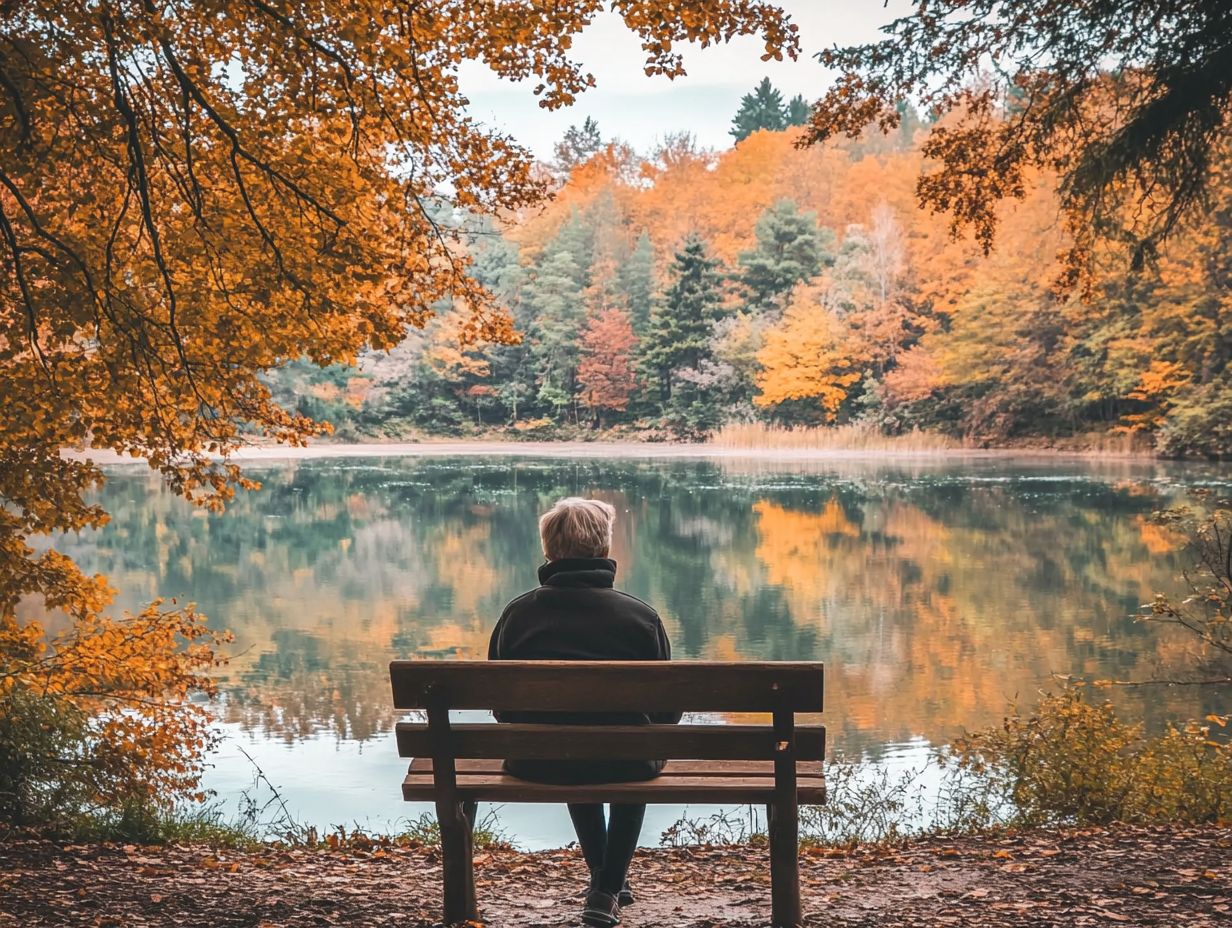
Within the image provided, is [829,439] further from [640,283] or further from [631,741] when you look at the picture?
[631,741]

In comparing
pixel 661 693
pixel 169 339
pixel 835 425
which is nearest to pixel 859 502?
pixel 835 425

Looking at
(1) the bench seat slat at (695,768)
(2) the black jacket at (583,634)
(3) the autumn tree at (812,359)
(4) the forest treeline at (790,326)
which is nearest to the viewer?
(2) the black jacket at (583,634)

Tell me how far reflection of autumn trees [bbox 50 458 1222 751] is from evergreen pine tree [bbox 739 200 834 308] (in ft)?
48.9

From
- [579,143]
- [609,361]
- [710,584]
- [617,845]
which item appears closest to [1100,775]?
[617,845]

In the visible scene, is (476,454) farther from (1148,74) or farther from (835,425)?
(1148,74)

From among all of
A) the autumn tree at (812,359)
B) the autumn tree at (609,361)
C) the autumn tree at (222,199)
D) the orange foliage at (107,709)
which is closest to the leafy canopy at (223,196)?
the autumn tree at (222,199)

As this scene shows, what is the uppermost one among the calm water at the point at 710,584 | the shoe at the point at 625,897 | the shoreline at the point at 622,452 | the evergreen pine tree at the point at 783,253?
the evergreen pine tree at the point at 783,253

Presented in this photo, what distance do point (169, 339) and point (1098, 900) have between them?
14.0ft

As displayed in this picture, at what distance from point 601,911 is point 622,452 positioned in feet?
123

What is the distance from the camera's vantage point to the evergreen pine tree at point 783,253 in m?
43.0

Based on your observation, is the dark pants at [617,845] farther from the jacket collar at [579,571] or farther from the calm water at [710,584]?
the calm water at [710,584]

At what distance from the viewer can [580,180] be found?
55.0m

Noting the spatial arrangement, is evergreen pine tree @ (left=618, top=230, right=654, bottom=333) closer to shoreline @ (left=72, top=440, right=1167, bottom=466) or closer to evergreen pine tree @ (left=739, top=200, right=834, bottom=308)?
evergreen pine tree @ (left=739, top=200, right=834, bottom=308)

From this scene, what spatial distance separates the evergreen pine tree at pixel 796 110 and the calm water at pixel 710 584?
3927 cm
